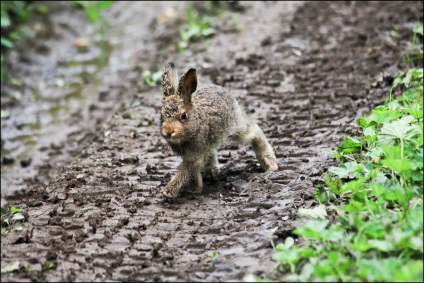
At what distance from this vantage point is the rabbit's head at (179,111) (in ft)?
19.9

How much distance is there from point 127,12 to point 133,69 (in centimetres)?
344

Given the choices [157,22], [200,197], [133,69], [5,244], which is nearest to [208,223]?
[200,197]

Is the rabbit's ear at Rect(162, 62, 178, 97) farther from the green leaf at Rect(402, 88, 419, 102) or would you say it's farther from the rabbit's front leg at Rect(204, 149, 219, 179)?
the green leaf at Rect(402, 88, 419, 102)

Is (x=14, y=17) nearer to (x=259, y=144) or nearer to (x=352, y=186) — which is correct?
(x=259, y=144)

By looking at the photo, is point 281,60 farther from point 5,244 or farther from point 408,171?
point 5,244

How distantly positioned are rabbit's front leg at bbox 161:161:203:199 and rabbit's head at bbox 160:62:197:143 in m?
0.44

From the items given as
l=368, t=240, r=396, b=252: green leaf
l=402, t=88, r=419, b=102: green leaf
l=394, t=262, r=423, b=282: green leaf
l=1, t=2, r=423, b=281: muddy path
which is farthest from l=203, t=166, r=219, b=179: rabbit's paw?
l=394, t=262, r=423, b=282: green leaf

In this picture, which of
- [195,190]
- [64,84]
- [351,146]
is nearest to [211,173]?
[195,190]

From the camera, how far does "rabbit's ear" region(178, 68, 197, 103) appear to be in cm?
620

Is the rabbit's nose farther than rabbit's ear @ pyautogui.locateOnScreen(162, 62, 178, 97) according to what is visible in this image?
No

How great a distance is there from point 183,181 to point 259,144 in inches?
45.2

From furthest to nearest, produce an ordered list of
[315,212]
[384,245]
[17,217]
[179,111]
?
[179,111], [17,217], [315,212], [384,245]

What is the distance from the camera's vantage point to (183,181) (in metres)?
6.46

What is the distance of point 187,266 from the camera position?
4.93 meters
